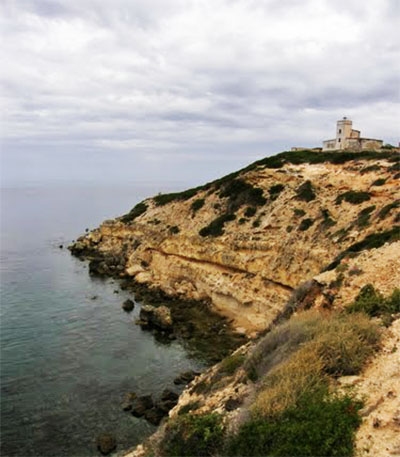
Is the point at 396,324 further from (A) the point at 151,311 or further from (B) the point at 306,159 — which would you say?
(B) the point at 306,159

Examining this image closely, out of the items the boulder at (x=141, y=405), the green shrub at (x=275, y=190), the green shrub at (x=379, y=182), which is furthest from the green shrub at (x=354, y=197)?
the boulder at (x=141, y=405)

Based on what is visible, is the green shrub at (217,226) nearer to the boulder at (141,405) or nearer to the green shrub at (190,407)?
the boulder at (141,405)

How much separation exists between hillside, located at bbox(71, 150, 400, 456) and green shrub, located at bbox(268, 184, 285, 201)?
13 cm

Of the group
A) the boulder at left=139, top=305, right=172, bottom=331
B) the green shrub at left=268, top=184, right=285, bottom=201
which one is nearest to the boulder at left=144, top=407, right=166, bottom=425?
the boulder at left=139, top=305, right=172, bottom=331

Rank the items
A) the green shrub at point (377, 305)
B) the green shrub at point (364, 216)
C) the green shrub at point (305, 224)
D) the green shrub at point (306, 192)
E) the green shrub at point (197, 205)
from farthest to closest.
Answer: the green shrub at point (197, 205) → the green shrub at point (306, 192) → the green shrub at point (305, 224) → the green shrub at point (364, 216) → the green shrub at point (377, 305)

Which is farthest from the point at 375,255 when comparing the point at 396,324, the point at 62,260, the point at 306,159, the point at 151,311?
the point at 62,260

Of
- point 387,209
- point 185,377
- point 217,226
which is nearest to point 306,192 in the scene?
point 217,226

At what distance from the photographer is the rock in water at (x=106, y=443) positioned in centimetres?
1897

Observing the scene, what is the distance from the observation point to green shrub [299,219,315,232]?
37284 millimetres

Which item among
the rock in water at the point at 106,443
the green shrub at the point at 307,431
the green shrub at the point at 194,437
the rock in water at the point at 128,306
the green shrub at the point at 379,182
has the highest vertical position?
the green shrub at the point at 379,182

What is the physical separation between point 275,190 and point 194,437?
36.7m

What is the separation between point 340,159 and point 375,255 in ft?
93.6

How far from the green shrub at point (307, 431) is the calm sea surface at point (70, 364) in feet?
39.0

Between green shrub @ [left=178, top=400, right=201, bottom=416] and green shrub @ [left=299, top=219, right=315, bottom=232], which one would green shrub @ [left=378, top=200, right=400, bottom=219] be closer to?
green shrub @ [left=299, top=219, right=315, bottom=232]
